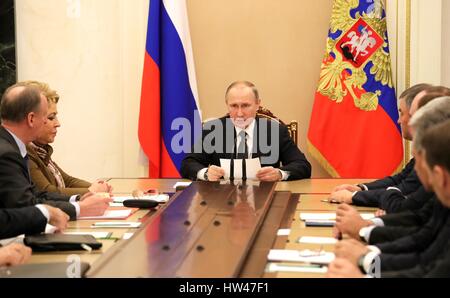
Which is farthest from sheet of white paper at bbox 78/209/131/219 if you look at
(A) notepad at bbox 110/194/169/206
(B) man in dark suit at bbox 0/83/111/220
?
(A) notepad at bbox 110/194/169/206

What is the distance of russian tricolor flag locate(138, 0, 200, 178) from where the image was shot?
20.6 feet

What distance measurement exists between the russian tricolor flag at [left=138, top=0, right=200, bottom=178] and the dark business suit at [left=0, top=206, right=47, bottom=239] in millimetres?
3061

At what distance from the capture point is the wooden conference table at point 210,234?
2.58 meters

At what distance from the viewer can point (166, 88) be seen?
6.36 meters

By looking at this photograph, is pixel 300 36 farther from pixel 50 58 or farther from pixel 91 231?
pixel 91 231

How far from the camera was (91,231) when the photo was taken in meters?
3.40

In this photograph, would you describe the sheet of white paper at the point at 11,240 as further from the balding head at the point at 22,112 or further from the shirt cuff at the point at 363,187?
the shirt cuff at the point at 363,187

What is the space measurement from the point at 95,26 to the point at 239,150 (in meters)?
2.11

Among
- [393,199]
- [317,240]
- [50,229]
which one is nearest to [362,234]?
[317,240]

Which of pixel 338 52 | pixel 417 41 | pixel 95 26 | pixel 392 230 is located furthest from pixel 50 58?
pixel 392 230

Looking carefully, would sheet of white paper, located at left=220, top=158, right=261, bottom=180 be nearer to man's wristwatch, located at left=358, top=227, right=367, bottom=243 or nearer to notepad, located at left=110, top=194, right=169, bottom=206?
notepad, located at left=110, top=194, right=169, bottom=206

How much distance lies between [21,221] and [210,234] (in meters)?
0.84

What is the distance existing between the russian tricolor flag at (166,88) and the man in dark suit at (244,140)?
984 millimetres
